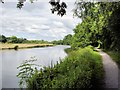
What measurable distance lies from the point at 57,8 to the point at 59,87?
2.51 meters

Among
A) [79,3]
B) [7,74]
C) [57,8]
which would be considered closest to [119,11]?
[79,3]

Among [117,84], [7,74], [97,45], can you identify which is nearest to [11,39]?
[97,45]

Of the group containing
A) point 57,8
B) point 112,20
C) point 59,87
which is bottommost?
point 59,87

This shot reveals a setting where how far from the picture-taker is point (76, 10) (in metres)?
15.2

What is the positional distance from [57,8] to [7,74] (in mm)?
14810

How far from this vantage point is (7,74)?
20.2 m

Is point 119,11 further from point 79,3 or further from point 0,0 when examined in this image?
point 0,0

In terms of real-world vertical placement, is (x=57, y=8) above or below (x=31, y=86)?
above

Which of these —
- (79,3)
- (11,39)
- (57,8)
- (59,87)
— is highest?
(11,39)

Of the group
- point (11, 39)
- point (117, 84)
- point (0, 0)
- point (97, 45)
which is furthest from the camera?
point (11, 39)

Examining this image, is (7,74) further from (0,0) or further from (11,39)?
(11,39)

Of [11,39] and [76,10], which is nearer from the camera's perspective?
[76,10]

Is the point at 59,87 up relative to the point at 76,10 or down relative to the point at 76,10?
down

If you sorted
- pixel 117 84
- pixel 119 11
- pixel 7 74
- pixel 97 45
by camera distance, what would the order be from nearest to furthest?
pixel 117 84, pixel 119 11, pixel 7 74, pixel 97 45
